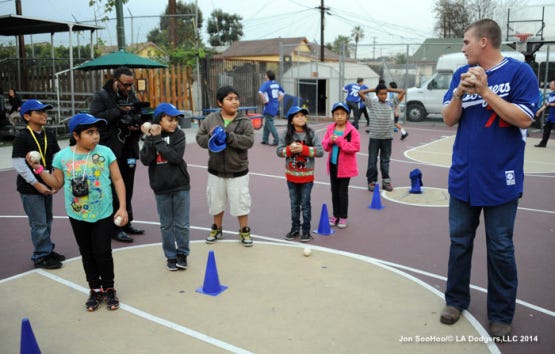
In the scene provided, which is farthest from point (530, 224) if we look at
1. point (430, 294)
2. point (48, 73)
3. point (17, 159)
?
point (48, 73)

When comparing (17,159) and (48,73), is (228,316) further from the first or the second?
(48,73)

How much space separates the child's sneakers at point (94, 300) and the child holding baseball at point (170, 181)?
954 mm

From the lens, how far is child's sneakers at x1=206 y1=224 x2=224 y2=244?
20.2ft

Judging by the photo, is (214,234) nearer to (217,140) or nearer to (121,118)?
(217,140)

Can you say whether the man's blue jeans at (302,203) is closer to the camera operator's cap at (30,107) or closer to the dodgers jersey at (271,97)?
the camera operator's cap at (30,107)

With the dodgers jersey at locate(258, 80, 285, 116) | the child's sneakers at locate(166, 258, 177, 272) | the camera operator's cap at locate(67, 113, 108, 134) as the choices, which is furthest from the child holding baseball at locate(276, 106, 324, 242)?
the dodgers jersey at locate(258, 80, 285, 116)

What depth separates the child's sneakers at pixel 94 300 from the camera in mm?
4344

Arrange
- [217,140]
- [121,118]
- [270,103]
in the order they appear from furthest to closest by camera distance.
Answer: [270,103] < [121,118] < [217,140]

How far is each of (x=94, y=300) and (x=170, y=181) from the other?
140 centimetres

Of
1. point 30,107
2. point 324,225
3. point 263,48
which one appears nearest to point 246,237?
point 324,225

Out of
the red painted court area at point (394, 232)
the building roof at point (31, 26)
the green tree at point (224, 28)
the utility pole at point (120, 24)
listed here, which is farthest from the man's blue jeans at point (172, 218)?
the green tree at point (224, 28)

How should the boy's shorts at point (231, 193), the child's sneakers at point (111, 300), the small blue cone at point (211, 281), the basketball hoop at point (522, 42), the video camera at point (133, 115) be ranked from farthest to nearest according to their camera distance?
the basketball hoop at point (522, 42)
the video camera at point (133, 115)
the boy's shorts at point (231, 193)
the small blue cone at point (211, 281)
the child's sneakers at point (111, 300)

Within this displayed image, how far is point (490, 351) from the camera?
3646mm

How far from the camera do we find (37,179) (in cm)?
520
